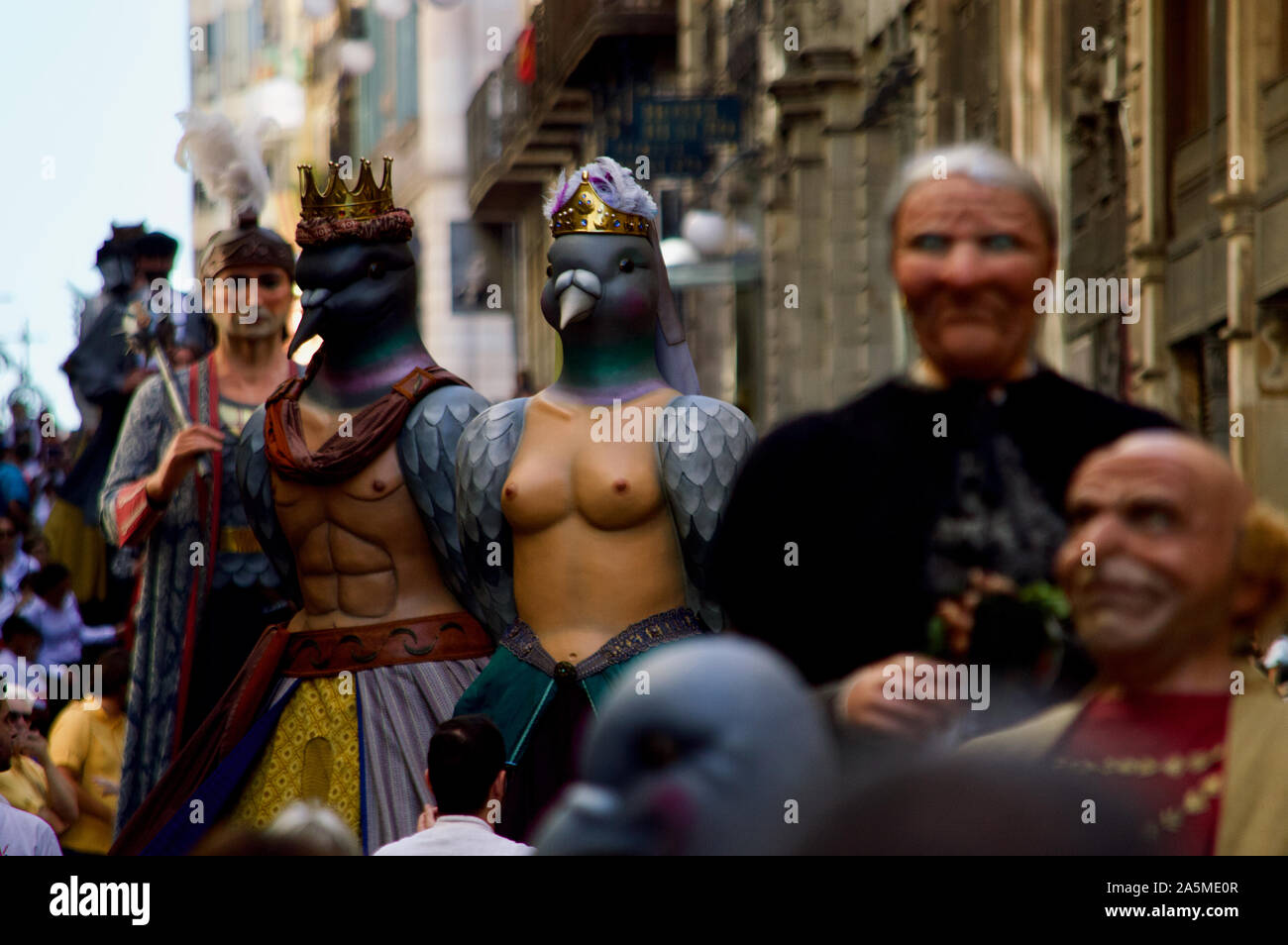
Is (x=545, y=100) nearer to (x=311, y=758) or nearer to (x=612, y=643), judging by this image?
(x=311, y=758)

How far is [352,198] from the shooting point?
25.1ft

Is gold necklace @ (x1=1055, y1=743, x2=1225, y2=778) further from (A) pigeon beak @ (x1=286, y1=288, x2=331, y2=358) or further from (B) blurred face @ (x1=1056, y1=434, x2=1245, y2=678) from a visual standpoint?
(A) pigeon beak @ (x1=286, y1=288, x2=331, y2=358)

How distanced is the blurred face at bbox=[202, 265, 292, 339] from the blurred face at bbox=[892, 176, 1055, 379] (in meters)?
5.18

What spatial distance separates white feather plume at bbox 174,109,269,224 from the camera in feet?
30.0

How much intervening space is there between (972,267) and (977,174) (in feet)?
0.50

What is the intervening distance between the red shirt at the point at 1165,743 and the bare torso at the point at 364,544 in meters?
4.06

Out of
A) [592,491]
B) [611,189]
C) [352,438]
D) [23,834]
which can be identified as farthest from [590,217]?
[23,834]

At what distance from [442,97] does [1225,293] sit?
36.3m

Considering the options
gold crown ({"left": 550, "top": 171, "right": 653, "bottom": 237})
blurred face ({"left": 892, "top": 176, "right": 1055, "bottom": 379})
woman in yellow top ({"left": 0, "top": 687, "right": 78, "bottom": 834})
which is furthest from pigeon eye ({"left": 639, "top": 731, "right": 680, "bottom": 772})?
woman in yellow top ({"left": 0, "top": 687, "right": 78, "bottom": 834})

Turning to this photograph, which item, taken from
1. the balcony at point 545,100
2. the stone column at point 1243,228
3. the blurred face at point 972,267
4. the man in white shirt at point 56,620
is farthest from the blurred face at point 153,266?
the balcony at point 545,100

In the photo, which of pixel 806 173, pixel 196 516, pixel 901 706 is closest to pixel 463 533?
pixel 196 516
